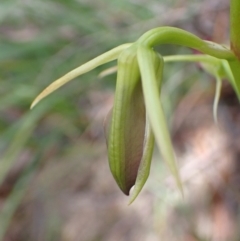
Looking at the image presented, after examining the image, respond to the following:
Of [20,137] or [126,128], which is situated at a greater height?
[126,128]

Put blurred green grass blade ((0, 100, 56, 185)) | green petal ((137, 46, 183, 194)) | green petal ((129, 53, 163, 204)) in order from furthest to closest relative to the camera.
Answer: blurred green grass blade ((0, 100, 56, 185)) → green petal ((129, 53, 163, 204)) → green petal ((137, 46, 183, 194))

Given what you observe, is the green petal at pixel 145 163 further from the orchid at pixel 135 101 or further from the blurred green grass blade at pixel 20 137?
the blurred green grass blade at pixel 20 137

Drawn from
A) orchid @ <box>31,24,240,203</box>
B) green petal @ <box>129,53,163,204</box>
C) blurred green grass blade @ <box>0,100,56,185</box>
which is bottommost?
blurred green grass blade @ <box>0,100,56,185</box>

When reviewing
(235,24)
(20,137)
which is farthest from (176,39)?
(20,137)

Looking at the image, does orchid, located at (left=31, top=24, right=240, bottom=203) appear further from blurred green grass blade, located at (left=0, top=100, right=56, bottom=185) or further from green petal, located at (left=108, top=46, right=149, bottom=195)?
blurred green grass blade, located at (left=0, top=100, right=56, bottom=185)

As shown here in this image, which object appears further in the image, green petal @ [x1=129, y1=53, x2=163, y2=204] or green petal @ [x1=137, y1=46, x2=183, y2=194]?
green petal @ [x1=129, y1=53, x2=163, y2=204]

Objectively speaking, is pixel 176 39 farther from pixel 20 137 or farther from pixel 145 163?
pixel 20 137

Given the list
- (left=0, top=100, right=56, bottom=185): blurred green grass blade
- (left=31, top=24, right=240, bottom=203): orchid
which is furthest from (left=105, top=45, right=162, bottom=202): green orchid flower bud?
(left=0, top=100, right=56, bottom=185): blurred green grass blade

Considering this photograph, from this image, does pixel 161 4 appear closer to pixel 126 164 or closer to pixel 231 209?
pixel 231 209
